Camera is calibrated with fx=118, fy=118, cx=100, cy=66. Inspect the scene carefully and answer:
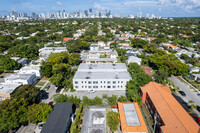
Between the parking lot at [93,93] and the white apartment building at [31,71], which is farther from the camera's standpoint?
the white apartment building at [31,71]

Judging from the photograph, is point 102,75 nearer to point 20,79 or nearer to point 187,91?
point 20,79

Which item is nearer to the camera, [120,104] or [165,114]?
[165,114]

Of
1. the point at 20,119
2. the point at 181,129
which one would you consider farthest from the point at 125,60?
the point at 20,119

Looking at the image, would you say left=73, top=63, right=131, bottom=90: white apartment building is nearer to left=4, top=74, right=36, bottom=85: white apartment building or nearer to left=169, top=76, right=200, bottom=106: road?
left=4, top=74, right=36, bottom=85: white apartment building

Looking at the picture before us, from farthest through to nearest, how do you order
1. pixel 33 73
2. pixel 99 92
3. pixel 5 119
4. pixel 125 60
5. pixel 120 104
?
pixel 125 60, pixel 33 73, pixel 99 92, pixel 120 104, pixel 5 119

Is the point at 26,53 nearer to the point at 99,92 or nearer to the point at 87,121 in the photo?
the point at 99,92

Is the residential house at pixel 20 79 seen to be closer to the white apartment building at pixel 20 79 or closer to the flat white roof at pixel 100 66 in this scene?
the white apartment building at pixel 20 79

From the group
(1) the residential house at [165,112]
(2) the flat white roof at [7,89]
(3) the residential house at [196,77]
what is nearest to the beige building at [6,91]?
(2) the flat white roof at [7,89]

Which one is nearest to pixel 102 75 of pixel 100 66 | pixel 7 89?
pixel 100 66

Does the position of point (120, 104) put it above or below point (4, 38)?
below

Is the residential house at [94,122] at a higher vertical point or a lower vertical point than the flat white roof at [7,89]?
lower
